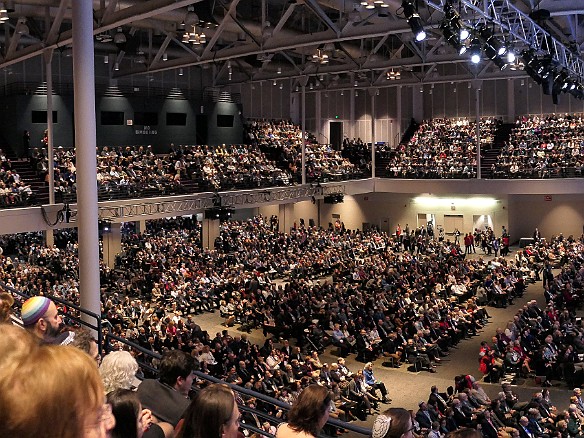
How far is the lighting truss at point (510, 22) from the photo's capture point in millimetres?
15719

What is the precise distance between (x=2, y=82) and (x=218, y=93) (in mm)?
12120

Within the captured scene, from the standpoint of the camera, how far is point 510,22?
18.5m

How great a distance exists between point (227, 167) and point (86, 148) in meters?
24.1

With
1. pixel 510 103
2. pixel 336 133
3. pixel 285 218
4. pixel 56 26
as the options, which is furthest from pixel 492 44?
pixel 336 133

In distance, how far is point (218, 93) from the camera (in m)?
39.8

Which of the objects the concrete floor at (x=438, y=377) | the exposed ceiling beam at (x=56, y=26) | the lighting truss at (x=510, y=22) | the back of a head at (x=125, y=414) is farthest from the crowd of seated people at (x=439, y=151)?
the back of a head at (x=125, y=414)

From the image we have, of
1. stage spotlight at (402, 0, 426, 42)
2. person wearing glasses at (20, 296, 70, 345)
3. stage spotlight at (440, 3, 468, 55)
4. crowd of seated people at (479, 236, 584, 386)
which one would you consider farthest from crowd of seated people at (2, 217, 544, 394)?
person wearing glasses at (20, 296, 70, 345)

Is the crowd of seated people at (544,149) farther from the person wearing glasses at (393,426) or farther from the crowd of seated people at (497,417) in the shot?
the person wearing glasses at (393,426)

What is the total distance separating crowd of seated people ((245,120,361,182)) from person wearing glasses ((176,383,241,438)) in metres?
31.8

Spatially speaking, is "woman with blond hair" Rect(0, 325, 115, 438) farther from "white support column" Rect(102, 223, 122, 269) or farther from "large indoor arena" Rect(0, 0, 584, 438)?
"white support column" Rect(102, 223, 122, 269)

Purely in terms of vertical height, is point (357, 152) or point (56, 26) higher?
point (56, 26)

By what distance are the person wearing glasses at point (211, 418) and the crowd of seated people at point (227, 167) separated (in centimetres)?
2658

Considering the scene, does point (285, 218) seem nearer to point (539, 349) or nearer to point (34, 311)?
point (539, 349)

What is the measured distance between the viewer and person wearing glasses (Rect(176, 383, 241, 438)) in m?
3.07
